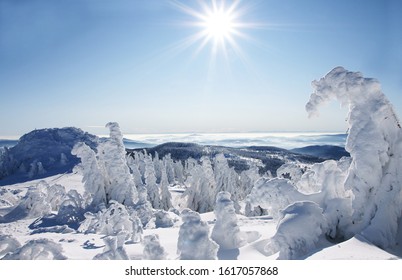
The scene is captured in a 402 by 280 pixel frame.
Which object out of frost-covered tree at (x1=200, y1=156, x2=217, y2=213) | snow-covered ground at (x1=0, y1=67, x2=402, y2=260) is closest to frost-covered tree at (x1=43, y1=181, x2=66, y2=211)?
snow-covered ground at (x1=0, y1=67, x2=402, y2=260)

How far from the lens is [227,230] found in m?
9.63

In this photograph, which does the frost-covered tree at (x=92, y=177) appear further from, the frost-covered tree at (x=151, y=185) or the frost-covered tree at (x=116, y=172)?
the frost-covered tree at (x=151, y=185)

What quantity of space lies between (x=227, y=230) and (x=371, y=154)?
16.5ft

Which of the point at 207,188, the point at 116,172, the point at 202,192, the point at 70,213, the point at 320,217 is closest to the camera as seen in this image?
the point at 320,217

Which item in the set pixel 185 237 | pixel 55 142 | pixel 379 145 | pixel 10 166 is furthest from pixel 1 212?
pixel 55 142

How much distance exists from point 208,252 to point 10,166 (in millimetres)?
85781

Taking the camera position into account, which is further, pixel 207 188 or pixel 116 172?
pixel 207 188

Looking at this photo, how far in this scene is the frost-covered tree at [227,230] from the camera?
9.47 metres

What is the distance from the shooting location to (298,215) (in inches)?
307

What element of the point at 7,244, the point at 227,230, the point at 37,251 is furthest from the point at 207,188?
the point at 37,251

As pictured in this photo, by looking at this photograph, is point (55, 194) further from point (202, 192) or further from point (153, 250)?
point (153, 250)

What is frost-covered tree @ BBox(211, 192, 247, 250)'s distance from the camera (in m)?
9.47
